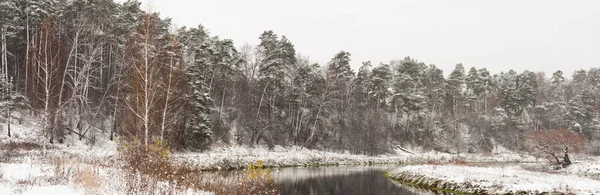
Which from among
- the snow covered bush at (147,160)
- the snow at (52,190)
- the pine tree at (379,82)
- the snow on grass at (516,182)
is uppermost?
the pine tree at (379,82)

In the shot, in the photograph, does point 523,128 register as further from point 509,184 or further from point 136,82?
point 136,82

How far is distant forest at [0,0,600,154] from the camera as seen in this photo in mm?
22922

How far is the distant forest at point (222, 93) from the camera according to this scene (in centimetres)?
2292

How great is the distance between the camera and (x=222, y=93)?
145 feet

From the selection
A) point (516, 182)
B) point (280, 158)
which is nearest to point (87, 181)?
point (516, 182)

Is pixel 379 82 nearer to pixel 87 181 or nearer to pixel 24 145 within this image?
pixel 24 145

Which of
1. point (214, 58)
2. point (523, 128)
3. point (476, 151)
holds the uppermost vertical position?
point (214, 58)

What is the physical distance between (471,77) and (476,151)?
22.9 meters

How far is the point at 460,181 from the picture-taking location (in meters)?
18.0

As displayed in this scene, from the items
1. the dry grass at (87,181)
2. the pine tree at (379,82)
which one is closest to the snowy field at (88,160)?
the dry grass at (87,181)

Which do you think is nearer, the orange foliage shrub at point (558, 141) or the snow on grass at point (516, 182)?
the snow on grass at point (516, 182)

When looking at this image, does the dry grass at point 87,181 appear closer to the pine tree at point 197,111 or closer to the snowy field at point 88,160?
the snowy field at point 88,160

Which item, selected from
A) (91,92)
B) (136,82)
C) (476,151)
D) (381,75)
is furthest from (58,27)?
(476,151)

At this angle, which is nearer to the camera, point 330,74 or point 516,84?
point 330,74
